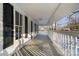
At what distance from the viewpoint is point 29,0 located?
2.60 metres

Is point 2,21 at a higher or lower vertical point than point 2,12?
lower

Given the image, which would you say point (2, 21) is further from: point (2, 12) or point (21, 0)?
point (21, 0)

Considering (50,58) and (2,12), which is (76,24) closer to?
(50,58)

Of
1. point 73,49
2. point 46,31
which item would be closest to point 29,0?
point 73,49

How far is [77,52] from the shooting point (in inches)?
132

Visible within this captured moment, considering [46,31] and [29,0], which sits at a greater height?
[29,0]

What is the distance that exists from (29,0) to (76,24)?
1977mm

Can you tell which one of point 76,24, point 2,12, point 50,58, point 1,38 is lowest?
point 50,58

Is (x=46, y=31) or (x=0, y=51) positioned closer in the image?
(x=0, y=51)

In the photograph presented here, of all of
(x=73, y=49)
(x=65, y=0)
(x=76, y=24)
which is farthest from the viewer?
(x=76, y=24)

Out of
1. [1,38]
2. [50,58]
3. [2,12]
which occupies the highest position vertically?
[2,12]

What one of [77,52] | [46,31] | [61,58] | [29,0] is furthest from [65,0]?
[46,31]

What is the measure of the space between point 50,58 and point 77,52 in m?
0.81

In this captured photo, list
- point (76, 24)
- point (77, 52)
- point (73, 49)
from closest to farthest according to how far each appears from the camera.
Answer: point (77, 52)
point (73, 49)
point (76, 24)
